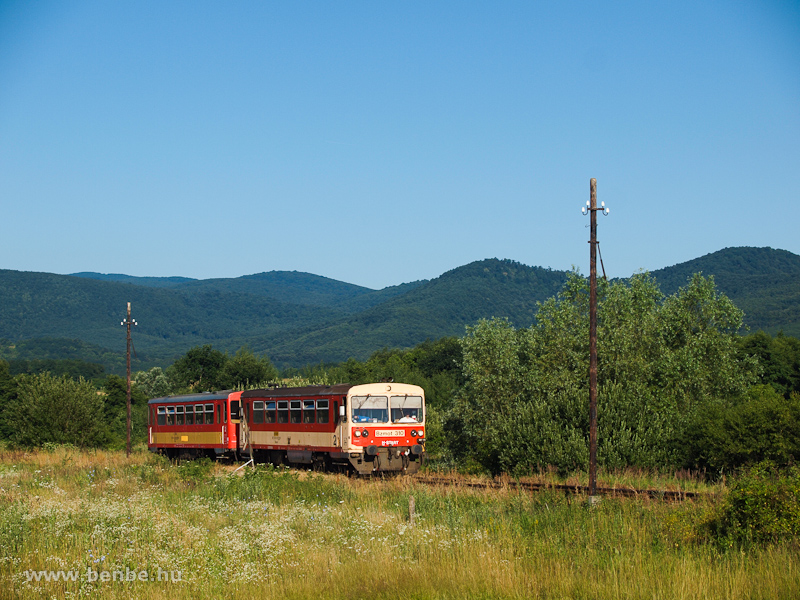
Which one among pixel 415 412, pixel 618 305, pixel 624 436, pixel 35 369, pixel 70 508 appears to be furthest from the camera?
pixel 35 369

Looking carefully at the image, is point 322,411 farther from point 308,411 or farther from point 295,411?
point 295,411

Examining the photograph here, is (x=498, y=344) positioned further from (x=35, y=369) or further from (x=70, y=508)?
(x=35, y=369)

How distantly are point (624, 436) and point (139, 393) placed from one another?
304 feet

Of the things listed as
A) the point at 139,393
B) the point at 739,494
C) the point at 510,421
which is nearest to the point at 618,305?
the point at 510,421

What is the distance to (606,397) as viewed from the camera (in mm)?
24922

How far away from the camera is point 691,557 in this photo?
982 centimetres

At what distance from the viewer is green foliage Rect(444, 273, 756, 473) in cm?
2411

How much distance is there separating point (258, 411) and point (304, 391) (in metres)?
3.65

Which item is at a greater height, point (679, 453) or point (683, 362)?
point (683, 362)

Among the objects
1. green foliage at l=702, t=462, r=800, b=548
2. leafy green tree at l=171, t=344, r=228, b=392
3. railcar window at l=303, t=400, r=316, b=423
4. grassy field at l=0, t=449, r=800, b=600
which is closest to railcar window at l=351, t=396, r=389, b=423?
railcar window at l=303, t=400, r=316, b=423

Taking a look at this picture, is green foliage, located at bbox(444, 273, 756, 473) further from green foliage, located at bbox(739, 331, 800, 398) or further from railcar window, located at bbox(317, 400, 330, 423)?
green foliage, located at bbox(739, 331, 800, 398)

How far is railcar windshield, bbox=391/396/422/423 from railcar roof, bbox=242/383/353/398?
179 cm

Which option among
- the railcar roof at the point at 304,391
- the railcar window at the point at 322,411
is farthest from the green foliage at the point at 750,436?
the railcar window at the point at 322,411

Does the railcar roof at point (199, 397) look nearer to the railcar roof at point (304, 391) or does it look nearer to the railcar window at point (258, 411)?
the railcar roof at point (304, 391)
